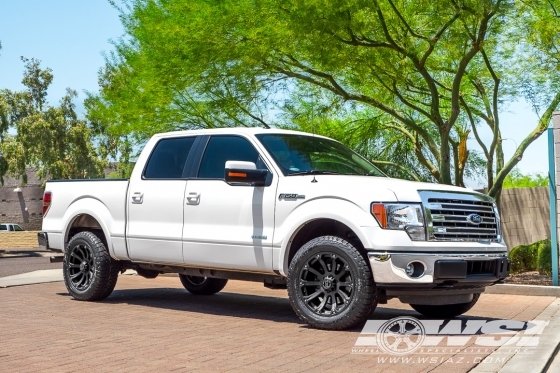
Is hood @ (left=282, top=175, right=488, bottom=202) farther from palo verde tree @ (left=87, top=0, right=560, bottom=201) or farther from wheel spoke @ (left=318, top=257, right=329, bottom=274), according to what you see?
palo verde tree @ (left=87, top=0, right=560, bottom=201)

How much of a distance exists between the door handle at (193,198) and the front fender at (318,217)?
48.1 inches

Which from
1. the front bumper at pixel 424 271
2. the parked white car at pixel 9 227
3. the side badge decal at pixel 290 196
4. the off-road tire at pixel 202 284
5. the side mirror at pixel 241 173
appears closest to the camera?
the front bumper at pixel 424 271

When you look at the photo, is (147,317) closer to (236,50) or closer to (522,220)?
(236,50)

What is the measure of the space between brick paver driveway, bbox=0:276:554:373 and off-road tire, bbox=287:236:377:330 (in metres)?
0.18

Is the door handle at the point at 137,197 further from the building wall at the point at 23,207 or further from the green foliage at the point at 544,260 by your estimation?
the building wall at the point at 23,207

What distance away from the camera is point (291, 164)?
9.29 m

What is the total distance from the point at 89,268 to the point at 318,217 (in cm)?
387

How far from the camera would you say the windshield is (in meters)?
9.28

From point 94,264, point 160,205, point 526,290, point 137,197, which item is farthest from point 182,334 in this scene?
point 526,290

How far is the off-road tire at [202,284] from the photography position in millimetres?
12078

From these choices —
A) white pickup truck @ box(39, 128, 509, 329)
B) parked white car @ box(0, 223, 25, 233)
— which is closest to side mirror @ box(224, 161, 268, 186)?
white pickup truck @ box(39, 128, 509, 329)

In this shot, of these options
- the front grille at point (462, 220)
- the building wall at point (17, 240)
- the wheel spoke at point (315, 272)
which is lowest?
the building wall at point (17, 240)

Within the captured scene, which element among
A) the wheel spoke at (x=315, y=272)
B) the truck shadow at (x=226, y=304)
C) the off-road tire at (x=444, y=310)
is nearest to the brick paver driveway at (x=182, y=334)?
the truck shadow at (x=226, y=304)
